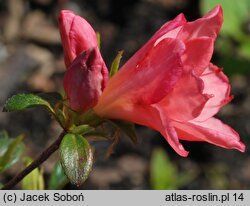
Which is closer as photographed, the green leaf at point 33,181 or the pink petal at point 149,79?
the pink petal at point 149,79

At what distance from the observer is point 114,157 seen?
353 centimetres

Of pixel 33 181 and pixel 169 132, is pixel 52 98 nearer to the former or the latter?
pixel 169 132

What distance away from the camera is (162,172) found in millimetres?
3422

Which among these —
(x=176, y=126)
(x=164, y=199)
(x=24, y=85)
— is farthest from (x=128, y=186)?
(x=176, y=126)

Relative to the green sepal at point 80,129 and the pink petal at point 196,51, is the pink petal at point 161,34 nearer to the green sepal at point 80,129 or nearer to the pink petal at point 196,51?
the pink petal at point 196,51

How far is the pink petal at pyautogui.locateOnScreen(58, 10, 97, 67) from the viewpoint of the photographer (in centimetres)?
146

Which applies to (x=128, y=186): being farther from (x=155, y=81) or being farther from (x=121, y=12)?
(x=155, y=81)

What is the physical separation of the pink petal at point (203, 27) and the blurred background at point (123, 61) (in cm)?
179

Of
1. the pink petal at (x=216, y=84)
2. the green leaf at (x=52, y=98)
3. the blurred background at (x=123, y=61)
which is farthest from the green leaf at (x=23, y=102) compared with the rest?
the blurred background at (x=123, y=61)

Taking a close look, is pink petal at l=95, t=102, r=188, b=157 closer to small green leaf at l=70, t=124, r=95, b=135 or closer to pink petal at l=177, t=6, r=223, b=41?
small green leaf at l=70, t=124, r=95, b=135

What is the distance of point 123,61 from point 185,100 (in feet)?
7.52

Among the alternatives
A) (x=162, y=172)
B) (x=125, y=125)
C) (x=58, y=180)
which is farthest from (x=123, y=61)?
(x=125, y=125)

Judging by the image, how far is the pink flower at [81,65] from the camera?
1.40 metres

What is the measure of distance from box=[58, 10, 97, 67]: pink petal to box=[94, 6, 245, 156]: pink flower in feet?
0.31
